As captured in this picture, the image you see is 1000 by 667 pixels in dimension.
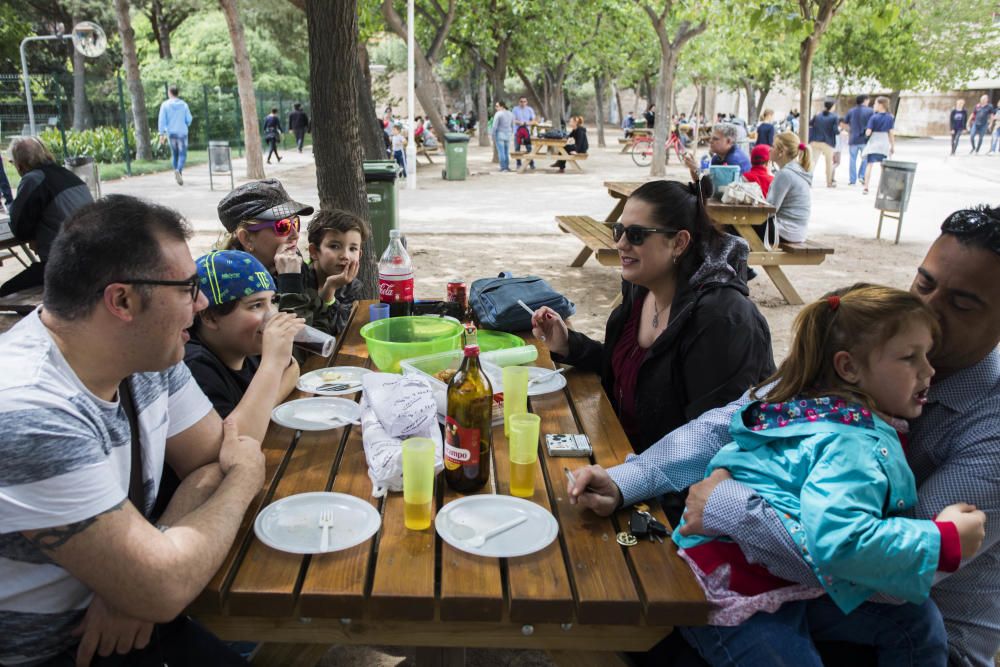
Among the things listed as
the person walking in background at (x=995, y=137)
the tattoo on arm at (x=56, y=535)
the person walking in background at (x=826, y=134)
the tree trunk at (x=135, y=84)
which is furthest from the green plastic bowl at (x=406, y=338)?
the person walking in background at (x=995, y=137)

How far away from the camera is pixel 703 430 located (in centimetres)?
207

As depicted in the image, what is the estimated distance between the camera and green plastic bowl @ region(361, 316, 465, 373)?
2.63m

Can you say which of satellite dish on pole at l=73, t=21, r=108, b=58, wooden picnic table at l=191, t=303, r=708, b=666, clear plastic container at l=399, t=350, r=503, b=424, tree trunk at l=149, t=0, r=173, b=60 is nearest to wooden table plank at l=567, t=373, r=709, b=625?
wooden picnic table at l=191, t=303, r=708, b=666

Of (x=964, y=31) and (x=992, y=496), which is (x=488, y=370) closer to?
(x=992, y=496)

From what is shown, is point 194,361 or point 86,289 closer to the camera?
point 86,289

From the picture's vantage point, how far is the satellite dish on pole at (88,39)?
1579cm

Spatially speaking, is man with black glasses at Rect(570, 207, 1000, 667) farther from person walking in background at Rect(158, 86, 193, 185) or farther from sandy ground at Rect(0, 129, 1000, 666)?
person walking in background at Rect(158, 86, 193, 185)

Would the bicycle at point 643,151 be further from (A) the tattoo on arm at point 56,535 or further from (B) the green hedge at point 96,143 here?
Answer: (A) the tattoo on arm at point 56,535

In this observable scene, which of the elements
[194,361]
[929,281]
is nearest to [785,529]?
[929,281]

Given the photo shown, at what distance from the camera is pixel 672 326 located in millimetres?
2504

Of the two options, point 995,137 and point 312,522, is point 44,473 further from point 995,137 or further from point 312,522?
point 995,137

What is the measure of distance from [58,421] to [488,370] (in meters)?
1.41

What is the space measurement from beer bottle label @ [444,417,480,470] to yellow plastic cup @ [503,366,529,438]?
331 millimetres

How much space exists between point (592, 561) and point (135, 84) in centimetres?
2183
